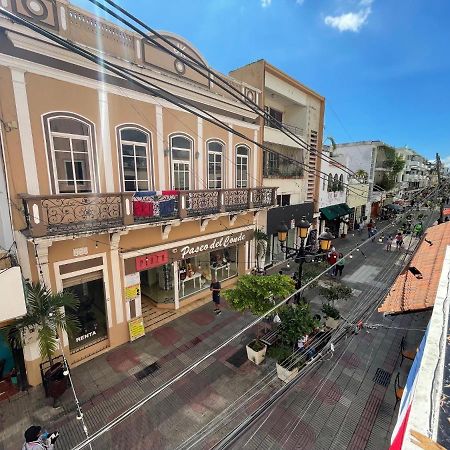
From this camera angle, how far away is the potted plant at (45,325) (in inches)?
275

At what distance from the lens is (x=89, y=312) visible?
30.8ft

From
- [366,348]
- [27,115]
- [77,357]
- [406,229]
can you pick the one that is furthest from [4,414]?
[406,229]

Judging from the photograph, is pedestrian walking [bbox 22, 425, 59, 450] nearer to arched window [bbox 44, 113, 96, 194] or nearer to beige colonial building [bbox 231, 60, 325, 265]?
arched window [bbox 44, 113, 96, 194]

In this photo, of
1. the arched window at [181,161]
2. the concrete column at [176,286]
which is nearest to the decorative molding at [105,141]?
the arched window at [181,161]

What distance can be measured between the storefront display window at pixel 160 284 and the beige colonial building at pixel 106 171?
0.22 feet

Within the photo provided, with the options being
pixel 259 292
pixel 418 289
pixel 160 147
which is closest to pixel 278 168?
pixel 160 147

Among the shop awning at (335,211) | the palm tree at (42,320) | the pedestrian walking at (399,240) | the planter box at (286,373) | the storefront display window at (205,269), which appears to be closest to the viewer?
the palm tree at (42,320)

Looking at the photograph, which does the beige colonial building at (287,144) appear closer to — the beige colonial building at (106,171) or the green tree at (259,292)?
the beige colonial building at (106,171)

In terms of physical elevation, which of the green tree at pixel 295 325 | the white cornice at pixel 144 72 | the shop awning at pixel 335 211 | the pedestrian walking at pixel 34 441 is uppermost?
the white cornice at pixel 144 72

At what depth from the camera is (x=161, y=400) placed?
735 cm

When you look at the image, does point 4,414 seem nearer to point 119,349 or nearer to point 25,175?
point 119,349

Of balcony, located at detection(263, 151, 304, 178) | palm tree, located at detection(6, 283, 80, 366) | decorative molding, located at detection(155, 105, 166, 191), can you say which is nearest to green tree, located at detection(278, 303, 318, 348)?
palm tree, located at detection(6, 283, 80, 366)

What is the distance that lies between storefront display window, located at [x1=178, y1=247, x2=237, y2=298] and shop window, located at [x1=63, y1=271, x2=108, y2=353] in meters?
3.87

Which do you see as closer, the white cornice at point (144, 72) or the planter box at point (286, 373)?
the white cornice at point (144, 72)
